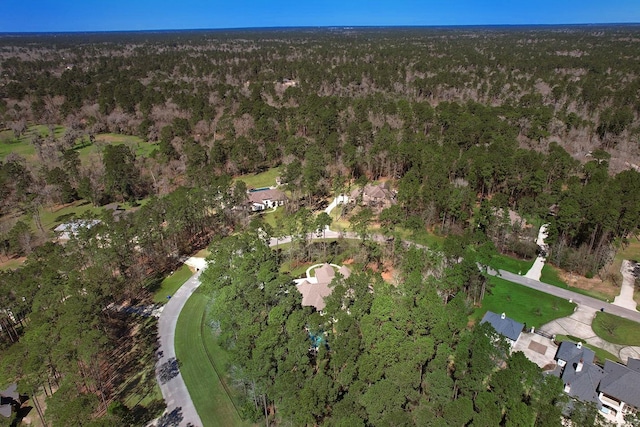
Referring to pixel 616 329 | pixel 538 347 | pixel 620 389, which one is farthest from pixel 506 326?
pixel 616 329

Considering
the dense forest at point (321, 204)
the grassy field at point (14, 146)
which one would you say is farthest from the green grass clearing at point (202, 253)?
the grassy field at point (14, 146)

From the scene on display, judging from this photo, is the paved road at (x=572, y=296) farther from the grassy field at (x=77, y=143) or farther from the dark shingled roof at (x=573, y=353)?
the grassy field at (x=77, y=143)

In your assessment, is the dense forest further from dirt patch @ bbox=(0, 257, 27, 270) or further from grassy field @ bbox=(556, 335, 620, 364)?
grassy field @ bbox=(556, 335, 620, 364)

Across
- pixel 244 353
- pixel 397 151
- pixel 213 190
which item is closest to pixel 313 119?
pixel 397 151

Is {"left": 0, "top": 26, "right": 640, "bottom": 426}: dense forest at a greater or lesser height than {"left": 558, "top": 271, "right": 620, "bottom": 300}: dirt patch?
greater

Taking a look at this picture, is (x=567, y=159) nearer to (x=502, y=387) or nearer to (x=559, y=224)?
(x=559, y=224)

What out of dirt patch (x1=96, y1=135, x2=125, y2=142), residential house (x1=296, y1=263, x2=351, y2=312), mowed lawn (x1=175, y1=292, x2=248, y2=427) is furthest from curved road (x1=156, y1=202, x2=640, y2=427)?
dirt patch (x1=96, y1=135, x2=125, y2=142)
